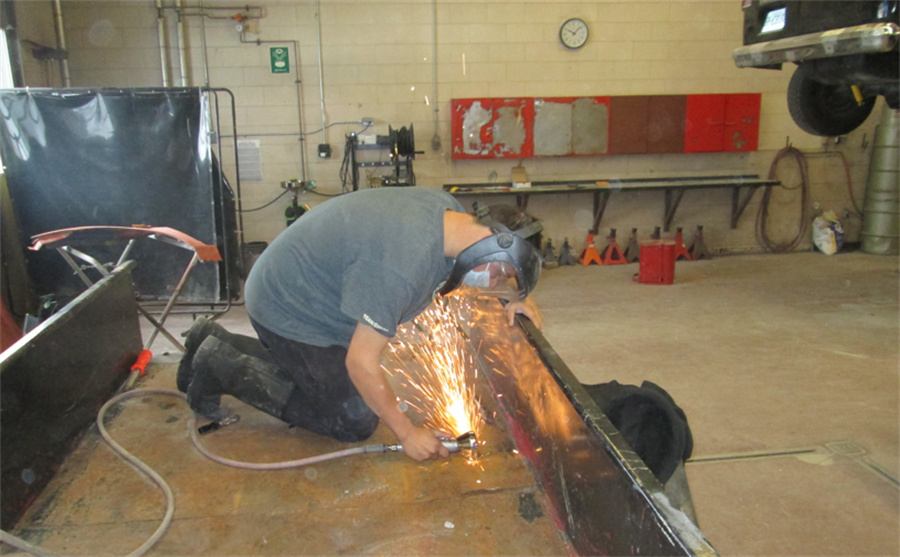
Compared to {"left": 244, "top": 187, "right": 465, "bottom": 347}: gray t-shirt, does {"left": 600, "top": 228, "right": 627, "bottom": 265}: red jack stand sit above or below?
below

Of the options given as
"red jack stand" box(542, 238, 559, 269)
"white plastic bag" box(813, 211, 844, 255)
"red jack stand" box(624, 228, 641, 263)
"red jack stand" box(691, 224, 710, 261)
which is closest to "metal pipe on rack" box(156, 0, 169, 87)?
"red jack stand" box(542, 238, 559, 269)

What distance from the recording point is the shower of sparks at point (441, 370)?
2285 mm

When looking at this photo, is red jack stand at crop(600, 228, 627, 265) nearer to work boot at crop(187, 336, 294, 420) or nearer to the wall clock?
the wall clock

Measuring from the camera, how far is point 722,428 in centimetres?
293

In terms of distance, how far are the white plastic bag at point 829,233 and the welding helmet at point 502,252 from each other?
656 cm

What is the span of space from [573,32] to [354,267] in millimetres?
5514

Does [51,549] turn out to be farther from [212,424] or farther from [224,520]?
[212,424]

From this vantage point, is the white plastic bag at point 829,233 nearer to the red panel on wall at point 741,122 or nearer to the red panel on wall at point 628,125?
the red panel on wall at point 741,122

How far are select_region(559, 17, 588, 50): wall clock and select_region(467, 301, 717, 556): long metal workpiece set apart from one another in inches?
191

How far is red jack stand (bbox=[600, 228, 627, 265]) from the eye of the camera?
22.1 ft

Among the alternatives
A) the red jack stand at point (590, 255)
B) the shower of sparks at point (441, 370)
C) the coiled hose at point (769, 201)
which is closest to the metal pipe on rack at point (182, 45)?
the shower of sparks at point (441, 370)

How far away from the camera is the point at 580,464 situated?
148 cm

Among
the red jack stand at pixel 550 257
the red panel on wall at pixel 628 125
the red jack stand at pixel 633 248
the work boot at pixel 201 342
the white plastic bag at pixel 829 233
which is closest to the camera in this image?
the work boot at pixel 201 342

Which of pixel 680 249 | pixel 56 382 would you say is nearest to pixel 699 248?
pixel 680 249
